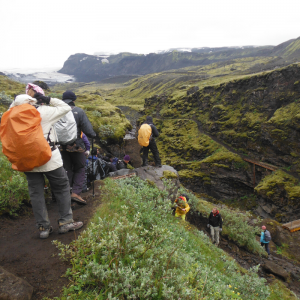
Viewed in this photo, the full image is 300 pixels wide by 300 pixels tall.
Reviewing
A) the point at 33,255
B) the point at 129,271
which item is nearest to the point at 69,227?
the point at 33,255

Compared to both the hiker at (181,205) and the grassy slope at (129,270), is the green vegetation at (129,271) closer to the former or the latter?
the grassy slope at (129,270)

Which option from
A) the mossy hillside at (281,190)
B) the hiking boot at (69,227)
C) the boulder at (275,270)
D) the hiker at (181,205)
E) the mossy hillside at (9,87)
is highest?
the mossy hillside at (9,87)

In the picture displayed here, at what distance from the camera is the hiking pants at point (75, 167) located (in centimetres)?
571

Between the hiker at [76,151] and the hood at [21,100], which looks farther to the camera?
the hiker at [76,151]

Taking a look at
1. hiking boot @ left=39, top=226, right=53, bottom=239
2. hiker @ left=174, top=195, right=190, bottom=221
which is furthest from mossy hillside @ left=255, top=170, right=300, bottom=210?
hiking boot @ left=39, top=226, right=53, bottom=239

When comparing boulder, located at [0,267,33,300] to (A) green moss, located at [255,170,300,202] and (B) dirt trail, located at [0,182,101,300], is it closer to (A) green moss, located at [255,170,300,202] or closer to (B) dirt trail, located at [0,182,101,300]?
(B) dirt trail, located at [0,182,101,300]

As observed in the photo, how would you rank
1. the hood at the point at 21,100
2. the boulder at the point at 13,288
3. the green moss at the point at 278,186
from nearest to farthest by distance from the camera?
1. the boulder at the point at 13,288
2. the hood at the point at 21,100
3. the green moss at the point at 278,186

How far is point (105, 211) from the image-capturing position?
4.79 meters

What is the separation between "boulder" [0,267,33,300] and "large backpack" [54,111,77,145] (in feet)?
10.0

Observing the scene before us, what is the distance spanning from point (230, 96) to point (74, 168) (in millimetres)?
55989

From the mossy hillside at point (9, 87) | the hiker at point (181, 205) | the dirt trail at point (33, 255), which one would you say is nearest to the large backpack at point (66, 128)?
the dirt trail at point (33, 255)

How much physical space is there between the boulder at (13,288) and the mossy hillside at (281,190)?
34.8 m

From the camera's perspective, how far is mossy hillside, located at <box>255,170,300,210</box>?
2880 cm

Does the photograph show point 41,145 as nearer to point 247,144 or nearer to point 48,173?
point 48,173
